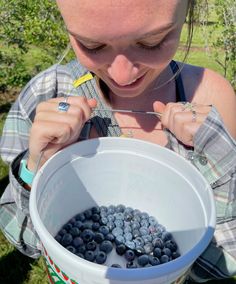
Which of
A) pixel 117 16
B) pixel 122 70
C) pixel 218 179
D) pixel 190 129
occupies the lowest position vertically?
pixel 218 179

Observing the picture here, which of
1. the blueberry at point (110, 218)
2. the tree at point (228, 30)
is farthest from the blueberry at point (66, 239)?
the tree at point (228, 30)

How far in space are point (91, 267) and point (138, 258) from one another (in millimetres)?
241

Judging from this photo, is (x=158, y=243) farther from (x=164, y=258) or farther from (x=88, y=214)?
(x=88, y=214)

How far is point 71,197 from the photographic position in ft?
2.93

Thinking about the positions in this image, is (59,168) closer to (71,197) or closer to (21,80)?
(71,197)

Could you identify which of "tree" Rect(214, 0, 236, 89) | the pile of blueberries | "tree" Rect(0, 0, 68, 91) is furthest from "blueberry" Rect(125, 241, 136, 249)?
"tree" Rect(214, 0, 236, 89)

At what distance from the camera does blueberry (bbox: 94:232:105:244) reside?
0.86 meters

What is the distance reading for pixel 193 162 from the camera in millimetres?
889

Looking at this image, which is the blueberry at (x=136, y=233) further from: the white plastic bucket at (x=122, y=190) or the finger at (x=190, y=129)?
the finger at (x=190, y=129)

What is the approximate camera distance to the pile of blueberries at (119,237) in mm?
828

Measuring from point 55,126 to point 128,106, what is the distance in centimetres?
29

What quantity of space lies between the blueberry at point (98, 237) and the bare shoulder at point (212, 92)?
15.1 inches

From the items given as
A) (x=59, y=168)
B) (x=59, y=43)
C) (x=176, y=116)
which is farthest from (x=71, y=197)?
(x=59, y=43)

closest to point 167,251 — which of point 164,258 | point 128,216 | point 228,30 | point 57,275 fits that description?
point 164,258
